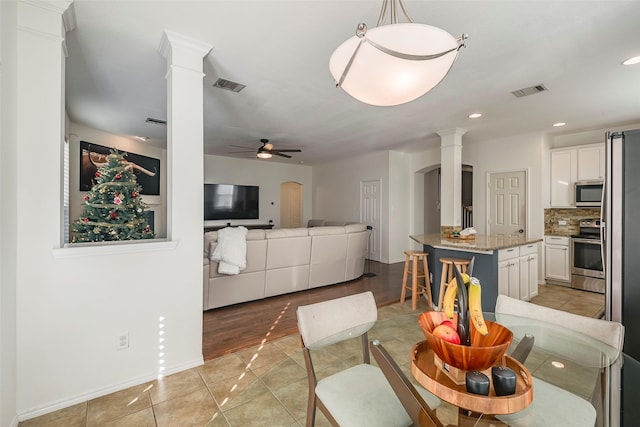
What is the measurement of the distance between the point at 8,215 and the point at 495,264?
13.6 ft

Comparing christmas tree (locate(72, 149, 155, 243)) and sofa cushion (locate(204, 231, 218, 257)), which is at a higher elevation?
christmas tree (locate(72, 149, 155, 243))

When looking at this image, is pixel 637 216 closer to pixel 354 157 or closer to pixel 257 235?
pixel 257 235

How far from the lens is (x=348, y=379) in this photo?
4.48ft

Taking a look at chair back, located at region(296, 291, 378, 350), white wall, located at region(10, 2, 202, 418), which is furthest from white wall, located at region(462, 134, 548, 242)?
white wall, located at region(10, 2, 202, 418)

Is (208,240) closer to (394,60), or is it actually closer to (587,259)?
(394,60)

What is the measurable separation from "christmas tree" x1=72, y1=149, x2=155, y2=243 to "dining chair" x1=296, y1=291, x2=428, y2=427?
84.3 inches

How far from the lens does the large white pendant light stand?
1166 millimetres

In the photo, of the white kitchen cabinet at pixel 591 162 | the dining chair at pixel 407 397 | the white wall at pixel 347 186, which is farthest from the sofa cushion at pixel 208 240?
the white kitchen cabinet at pixel 591 162

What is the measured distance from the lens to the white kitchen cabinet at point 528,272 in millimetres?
3743

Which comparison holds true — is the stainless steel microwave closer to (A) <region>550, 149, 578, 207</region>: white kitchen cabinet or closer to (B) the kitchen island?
(A) <region>550, 149, 578, 207</region>: white kitchen cabinet

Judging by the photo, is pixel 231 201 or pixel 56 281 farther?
pixel 231 201

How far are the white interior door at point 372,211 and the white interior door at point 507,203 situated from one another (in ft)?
7.60

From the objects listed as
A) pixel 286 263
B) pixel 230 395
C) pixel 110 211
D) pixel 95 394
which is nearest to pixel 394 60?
pixel 230 395

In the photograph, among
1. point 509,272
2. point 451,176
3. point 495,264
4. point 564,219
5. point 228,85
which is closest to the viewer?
point 228,85
